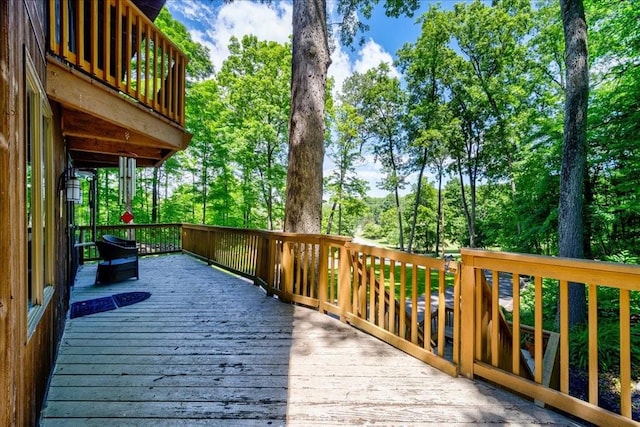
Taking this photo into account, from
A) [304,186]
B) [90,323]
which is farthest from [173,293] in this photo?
[304,186]

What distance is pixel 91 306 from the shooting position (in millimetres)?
3957

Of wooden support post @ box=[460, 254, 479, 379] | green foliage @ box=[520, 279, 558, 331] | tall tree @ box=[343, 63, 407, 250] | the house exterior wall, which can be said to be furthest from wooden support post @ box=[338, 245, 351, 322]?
tall tree @ box=[343, 63, 407, 250]

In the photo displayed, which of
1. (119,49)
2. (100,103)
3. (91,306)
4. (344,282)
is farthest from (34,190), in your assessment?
(91,306)

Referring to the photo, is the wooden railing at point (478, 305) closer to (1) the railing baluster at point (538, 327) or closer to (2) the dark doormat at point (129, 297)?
(1) the railing baluster at point (538, 327)

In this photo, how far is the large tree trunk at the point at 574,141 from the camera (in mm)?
5164

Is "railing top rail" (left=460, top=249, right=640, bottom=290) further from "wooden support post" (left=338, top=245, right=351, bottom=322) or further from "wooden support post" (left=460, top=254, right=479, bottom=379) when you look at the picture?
"wooden support post" (left=338, top=245, right=351, bottom=322)

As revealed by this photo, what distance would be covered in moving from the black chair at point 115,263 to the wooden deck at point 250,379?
6.25 feet

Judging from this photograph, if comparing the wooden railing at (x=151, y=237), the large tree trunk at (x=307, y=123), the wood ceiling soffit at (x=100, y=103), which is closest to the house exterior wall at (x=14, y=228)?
the wood ceiling soffit at (x=100, y=103)

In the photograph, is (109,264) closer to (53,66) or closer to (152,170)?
(53,66)

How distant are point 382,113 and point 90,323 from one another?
1683 cm

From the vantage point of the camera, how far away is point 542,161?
759 centimetres

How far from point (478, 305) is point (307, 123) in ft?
11.6

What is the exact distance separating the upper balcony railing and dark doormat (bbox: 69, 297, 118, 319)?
8.80 feet

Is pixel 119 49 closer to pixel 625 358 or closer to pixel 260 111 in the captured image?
pixel 625 358
